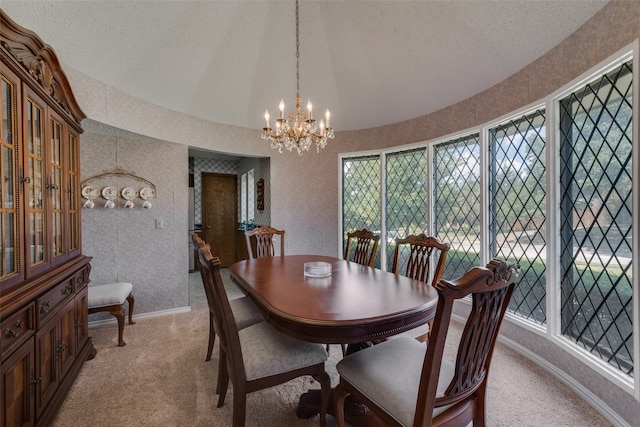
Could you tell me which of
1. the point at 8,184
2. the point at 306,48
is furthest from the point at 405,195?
the point at 8,184

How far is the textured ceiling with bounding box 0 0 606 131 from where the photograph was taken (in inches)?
78.4

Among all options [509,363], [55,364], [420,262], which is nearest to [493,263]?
[420,262]

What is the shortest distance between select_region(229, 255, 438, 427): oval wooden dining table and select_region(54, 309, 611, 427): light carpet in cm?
27

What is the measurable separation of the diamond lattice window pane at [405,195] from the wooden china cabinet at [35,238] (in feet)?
10.6

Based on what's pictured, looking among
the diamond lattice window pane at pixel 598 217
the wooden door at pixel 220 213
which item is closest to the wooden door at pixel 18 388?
the diamond lattice window pane at pixel 598 217

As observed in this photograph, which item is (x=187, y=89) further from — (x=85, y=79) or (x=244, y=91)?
(x=85, y=79)

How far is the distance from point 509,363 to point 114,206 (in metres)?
3.95

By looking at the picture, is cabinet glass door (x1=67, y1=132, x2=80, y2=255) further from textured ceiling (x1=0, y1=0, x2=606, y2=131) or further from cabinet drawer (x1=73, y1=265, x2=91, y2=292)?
textured ceiling (x1=0, y1=0, x2=606, y2=131)

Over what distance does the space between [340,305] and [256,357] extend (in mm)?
515

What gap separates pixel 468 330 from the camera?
95 cm

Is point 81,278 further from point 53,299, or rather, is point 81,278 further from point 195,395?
point 195,395

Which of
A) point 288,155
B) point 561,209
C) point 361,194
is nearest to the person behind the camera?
point 561,209

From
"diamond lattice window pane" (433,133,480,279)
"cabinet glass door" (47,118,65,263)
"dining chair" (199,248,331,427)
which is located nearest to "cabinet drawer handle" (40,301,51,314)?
"cabinet glass door" (47,118,65,263)

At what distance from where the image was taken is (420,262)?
6.91 ft
